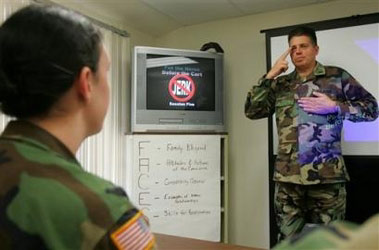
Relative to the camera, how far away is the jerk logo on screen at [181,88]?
10.7 feet

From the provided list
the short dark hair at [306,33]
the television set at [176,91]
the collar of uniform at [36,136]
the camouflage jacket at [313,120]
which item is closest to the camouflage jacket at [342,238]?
the collar of uniform at [36,136]

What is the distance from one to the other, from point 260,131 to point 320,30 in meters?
1.00

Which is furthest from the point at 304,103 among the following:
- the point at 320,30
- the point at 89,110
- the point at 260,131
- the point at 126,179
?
the point at 89,110

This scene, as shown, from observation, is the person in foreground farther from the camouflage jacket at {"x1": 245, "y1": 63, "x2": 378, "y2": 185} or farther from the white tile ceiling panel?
the white tile ceiling panel

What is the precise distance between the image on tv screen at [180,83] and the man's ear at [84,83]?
8.27 ft

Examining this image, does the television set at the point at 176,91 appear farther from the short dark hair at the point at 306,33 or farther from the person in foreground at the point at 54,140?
the person in foreground at the point at 54,140

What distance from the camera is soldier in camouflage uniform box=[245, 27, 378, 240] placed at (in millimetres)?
2385

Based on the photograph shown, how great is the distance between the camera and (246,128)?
3543 millimetres

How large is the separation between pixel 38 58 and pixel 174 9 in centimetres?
295

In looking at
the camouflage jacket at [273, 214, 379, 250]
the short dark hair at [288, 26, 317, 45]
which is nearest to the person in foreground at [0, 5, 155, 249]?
the camouflage jacket at [273, 214, 379, 250]

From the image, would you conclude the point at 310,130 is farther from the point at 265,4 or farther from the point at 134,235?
the point at 134,235

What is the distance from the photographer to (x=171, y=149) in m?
3.11

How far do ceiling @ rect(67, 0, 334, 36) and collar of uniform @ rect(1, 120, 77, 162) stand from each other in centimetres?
263

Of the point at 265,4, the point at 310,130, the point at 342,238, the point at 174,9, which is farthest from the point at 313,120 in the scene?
the point at 342,238
